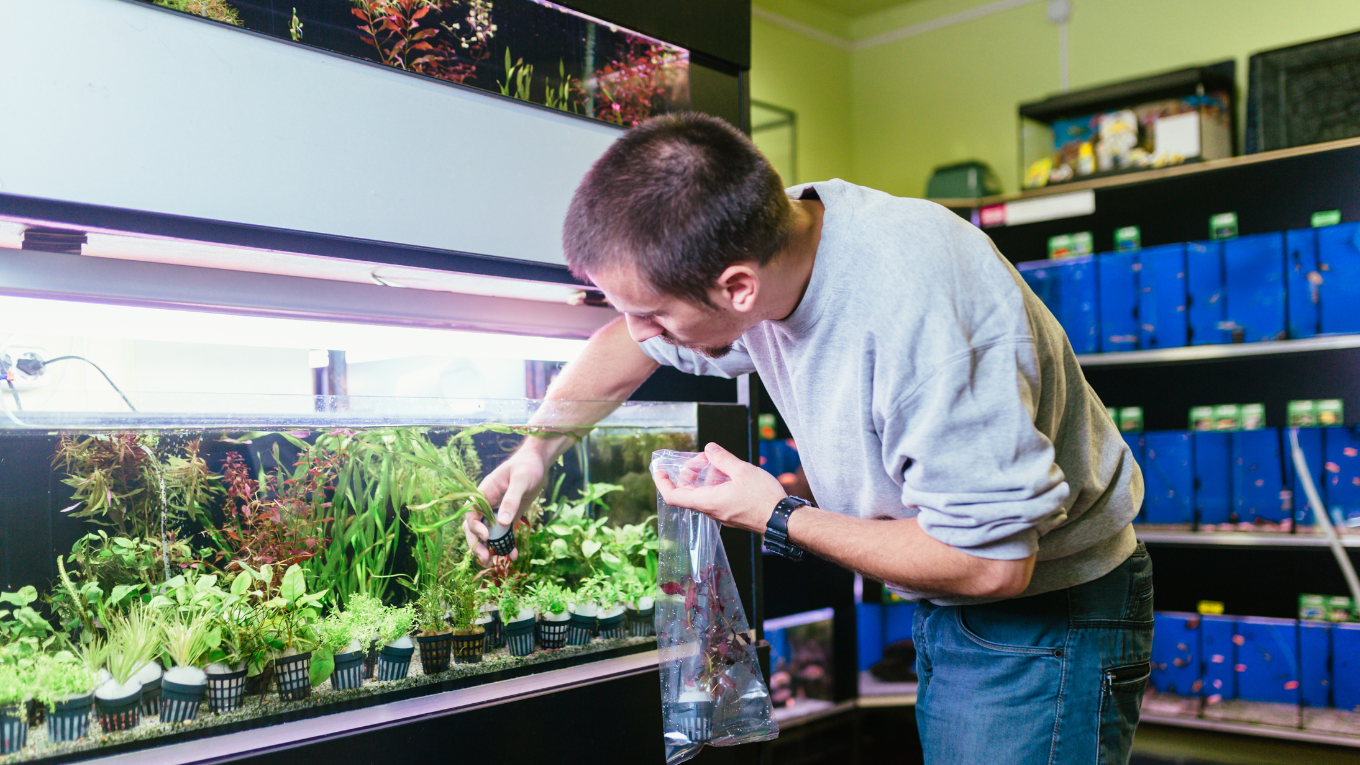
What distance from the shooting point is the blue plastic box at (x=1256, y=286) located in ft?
10.2

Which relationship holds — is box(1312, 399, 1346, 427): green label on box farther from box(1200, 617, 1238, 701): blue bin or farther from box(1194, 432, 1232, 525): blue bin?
box(1200, 617, 1238, 701): blue bin

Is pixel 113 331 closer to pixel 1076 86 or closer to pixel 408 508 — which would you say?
pixel 408 508

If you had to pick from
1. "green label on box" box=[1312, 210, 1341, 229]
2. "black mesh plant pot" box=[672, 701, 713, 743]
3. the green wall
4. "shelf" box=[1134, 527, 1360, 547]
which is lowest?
"shelf" box=[1134, 527, 1360, 547]

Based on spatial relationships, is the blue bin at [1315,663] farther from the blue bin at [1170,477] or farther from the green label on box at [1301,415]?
the green label on box at [1301,415]

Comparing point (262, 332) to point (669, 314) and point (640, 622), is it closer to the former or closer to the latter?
point (669, 314)

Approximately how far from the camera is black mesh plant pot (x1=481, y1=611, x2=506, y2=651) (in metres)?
1.50

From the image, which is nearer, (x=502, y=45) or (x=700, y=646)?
(x=700, y=646)

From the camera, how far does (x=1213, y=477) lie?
128 inches

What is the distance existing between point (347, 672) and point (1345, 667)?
3.27 metres

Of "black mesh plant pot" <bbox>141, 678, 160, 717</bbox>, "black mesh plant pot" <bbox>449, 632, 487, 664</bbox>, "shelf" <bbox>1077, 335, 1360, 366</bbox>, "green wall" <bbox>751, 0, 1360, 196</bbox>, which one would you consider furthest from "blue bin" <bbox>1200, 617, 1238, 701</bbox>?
"black mesh plant pot" <bbox>141, 678, 160, 717</bbox>

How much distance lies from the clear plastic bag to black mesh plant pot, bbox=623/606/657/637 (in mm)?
279

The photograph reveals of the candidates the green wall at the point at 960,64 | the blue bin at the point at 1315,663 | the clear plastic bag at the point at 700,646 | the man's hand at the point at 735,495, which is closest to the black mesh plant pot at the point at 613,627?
the clear plastic bag at the point at 700,646

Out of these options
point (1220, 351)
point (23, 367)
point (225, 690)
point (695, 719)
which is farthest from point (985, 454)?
point (1220, 351)

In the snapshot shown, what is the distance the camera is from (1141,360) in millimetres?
3396
